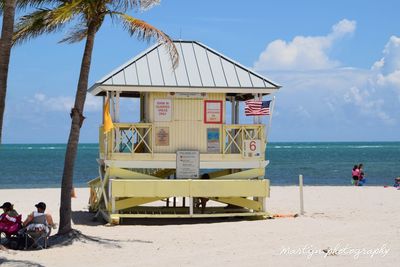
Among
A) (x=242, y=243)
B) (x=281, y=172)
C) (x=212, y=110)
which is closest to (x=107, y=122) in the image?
(x=212, y=110)

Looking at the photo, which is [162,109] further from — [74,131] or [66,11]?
[66,11]

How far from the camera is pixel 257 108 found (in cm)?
2003

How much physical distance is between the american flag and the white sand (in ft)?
9.61

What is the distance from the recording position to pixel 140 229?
60.9ft

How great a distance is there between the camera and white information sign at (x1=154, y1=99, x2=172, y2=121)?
65.5ft

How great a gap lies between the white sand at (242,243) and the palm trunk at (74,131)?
0.78 m

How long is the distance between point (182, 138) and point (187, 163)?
705 millimetres

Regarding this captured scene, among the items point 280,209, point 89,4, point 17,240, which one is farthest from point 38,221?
point 280,209

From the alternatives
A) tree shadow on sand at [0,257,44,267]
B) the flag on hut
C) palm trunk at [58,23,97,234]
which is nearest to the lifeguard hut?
the flag on hut

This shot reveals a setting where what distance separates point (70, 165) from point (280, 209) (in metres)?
9.83

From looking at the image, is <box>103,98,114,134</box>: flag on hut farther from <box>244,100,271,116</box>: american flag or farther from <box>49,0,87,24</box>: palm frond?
<box>49,0,87,24</box>: palm frond

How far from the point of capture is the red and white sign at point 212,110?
795 inches

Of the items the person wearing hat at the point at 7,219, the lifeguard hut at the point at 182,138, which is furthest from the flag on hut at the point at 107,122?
the person wearing hat at the point at 7,219

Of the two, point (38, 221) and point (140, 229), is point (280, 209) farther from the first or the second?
point (38, 221)
